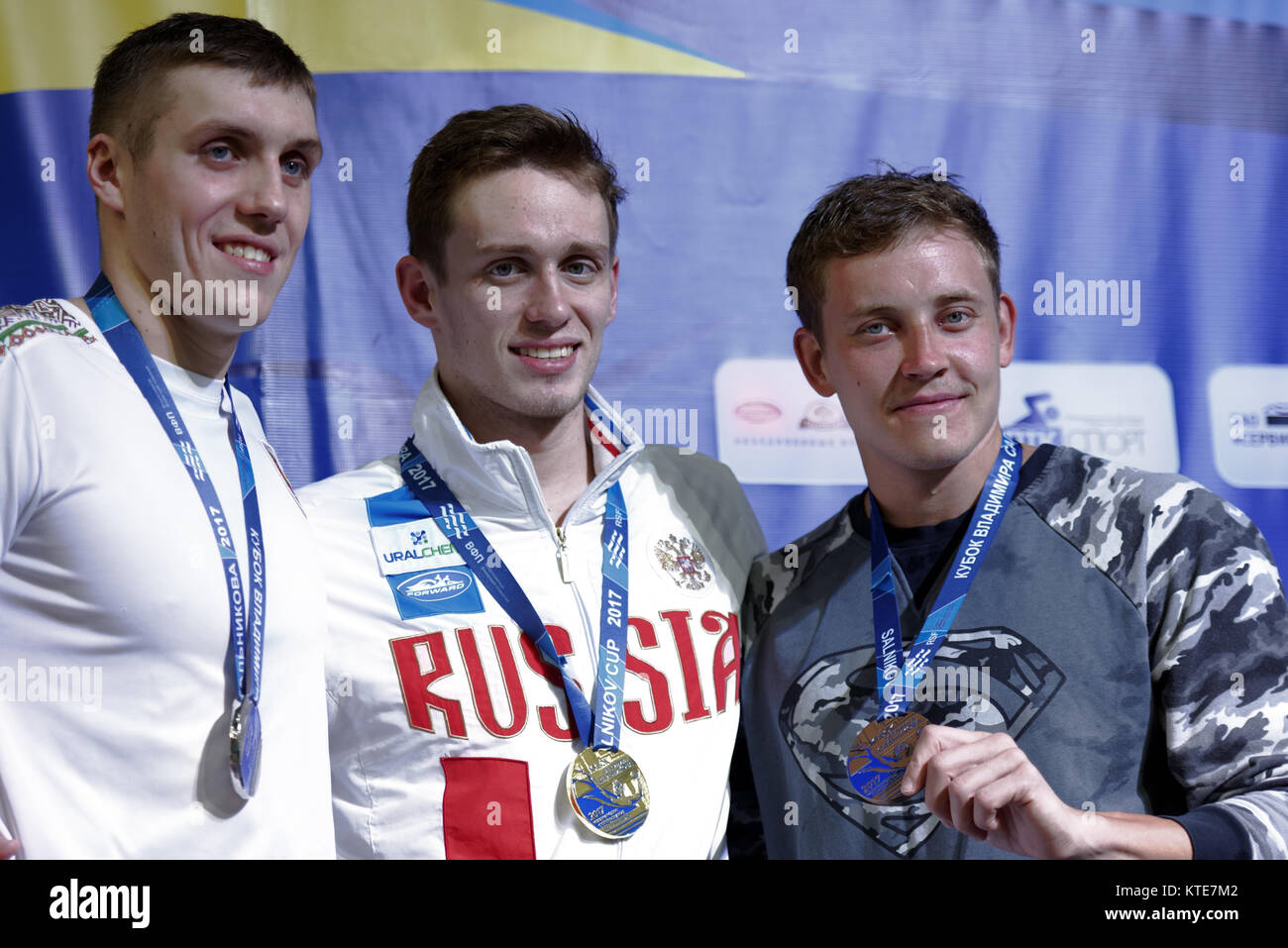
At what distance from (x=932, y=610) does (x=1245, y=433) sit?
1403 mm

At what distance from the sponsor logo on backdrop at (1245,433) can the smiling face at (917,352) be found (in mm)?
1110

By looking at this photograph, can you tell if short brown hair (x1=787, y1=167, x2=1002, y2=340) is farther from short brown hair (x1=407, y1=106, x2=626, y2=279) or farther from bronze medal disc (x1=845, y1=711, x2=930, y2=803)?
bronze medal disc (x1=845, y1=711, x2=930, y2=803)

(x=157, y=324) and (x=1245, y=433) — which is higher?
(x=157, y=324)

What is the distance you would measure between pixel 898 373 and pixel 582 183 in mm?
688

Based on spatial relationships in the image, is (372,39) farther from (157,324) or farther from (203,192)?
(157,324)

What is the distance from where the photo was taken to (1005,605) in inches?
72.7

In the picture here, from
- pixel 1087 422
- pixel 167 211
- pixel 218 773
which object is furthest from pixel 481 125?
pixel 1087 422

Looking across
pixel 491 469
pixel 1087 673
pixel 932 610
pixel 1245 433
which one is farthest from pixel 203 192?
pixel 1245 433

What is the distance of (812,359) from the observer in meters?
2.09

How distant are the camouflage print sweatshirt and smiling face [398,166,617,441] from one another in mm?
631

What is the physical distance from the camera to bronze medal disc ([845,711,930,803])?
1.81 meters

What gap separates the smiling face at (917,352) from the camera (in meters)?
1.89

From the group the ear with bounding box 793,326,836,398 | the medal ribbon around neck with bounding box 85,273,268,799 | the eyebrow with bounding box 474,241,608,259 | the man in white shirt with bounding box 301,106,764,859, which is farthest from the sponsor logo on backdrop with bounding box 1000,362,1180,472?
the medal ribbon around neck with bounding box 85,273,268,799

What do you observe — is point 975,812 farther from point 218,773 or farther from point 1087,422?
point 1087,422
